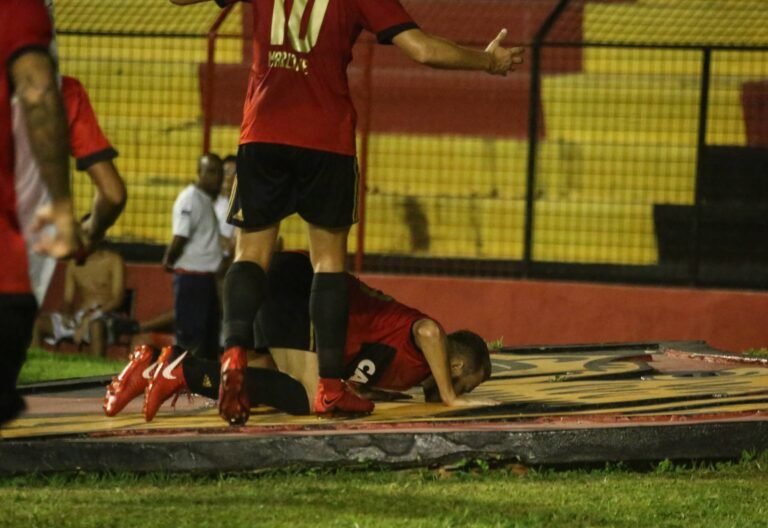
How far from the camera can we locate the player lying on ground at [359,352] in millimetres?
7355

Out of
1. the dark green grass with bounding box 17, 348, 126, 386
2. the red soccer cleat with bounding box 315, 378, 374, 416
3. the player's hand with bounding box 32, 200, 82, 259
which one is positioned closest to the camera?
the player's hand with bounding box 32, 200, 82, 259

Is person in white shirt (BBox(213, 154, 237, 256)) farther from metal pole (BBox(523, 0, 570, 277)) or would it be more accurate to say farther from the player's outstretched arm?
the player's outstretched arm

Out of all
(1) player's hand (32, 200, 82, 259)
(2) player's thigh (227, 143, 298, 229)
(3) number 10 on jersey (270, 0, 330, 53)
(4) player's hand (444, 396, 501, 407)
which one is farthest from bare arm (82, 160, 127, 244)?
(4) player's hand (444, 396, 501, 407)

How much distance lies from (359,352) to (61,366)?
18.1 ft

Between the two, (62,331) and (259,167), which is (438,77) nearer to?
(62,331)

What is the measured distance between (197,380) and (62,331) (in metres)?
7.11

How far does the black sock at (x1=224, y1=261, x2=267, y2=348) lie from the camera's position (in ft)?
22.9

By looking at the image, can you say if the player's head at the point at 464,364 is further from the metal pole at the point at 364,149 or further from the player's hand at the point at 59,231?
the metal pole at the point at 364,149

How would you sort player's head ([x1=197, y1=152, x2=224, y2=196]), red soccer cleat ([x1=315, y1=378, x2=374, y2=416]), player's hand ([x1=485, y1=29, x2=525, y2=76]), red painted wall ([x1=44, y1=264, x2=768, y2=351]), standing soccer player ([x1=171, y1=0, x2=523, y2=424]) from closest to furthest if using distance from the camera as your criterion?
player's hand ([x1=485, y1=29, x2=525, y2=76]) < standing soccer player ([x1=171, y1=0, x2=523, y2=424]) < red soccer cleat ([x1=315, y1=378, x2=374, y2=416]) < red painted wall ([x1=44, y1=264, x2=768, y2=351]) < player's head ([x1=197, y1=152, x2=224, y2=196])

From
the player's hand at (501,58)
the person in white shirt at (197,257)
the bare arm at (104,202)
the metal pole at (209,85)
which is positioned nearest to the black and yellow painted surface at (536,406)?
the player's hand at (501,58)

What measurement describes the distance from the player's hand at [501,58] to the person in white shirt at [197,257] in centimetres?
638

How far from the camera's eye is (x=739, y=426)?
6824mm

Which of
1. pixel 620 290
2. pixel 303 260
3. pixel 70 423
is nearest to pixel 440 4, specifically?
pixel 620 290

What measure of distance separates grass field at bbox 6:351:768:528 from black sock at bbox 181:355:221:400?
877 mm
